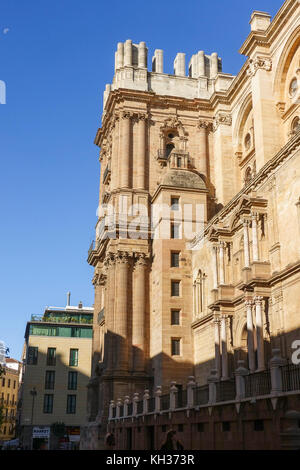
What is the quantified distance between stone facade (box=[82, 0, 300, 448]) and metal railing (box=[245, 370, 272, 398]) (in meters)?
4.55

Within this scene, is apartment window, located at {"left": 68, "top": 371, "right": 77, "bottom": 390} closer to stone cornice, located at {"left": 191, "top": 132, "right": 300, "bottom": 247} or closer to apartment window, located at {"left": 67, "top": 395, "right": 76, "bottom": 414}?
apartment window, located at {"left": 67, "top": 395, "right": 76, "bottom": 414}

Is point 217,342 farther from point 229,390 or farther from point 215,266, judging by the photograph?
point 229,390

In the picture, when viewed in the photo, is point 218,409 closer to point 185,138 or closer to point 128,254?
point 128,254

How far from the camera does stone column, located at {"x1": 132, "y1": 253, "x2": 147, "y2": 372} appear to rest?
1518 inches

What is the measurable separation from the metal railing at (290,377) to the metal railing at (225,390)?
13.7 ft

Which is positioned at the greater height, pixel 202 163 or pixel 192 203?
pixel 202 163

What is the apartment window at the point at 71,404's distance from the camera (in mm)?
67812

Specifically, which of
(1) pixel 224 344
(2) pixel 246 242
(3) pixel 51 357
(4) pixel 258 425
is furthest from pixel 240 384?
(3) pixel 51 357

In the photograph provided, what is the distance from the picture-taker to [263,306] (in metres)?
28.0

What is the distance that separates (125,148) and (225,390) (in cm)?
2373

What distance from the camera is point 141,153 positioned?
4375 centimetres

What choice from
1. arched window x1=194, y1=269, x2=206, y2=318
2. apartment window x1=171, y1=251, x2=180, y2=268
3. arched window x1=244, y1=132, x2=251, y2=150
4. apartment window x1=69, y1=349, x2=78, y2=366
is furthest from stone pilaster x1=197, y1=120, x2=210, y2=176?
apartment window x1=69, y1=349, x2=78, y2=366

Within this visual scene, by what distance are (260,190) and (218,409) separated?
1177cm

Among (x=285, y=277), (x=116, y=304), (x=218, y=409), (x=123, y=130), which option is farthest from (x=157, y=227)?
(x=218, y=409)
